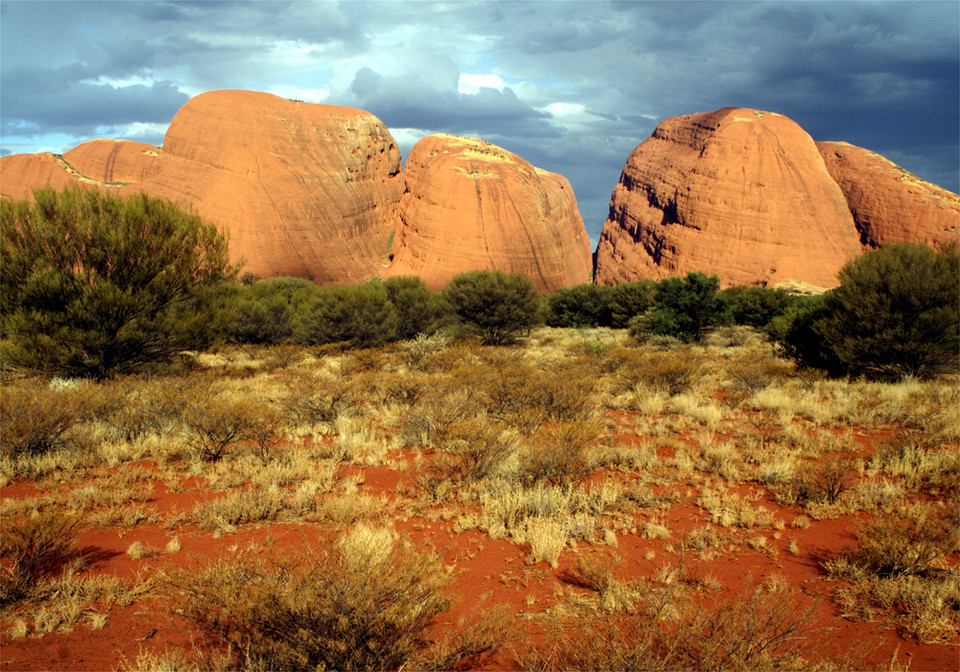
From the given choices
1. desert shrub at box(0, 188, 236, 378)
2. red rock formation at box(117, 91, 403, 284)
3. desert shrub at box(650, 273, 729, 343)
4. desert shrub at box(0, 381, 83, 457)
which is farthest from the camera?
red rock formation at box(117, 91, 403, 284)

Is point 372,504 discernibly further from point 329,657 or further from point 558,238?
point 558,238

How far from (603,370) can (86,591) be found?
1135cm

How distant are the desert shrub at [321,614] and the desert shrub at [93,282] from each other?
10449mm

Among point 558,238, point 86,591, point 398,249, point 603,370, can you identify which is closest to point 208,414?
point 86,591

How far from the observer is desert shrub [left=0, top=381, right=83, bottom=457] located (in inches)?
239

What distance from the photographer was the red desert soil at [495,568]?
9.50ft

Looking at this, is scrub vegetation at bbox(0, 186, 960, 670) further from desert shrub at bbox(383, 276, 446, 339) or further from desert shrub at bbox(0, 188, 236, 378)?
desert shrub at bbox(383, 276, 446, 339)

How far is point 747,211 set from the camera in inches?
1788

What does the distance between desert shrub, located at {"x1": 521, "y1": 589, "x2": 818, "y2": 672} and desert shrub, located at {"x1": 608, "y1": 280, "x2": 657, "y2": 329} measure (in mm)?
25551

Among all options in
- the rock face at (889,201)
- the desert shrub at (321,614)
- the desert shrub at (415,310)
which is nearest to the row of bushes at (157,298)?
the desert shrub at (415,310)

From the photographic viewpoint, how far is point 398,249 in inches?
1828

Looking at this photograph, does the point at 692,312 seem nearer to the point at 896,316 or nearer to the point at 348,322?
the point at 896,316

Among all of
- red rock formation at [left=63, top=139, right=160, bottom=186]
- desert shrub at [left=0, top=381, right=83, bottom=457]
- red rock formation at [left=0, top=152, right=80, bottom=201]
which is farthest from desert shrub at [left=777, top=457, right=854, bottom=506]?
red rock formation at [left=0, top=152, right=80, bottom=201]

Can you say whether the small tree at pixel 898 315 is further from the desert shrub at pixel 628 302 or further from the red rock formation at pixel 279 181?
the red rock formation at pixel 279 181
